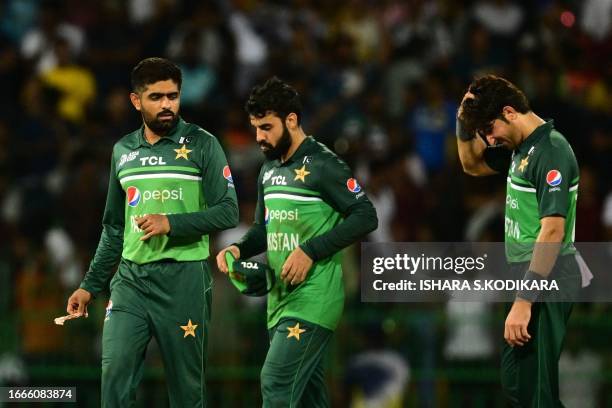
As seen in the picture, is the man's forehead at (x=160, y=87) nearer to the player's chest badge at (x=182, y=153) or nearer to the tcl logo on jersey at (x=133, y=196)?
the player's chest badge at (x=182, y=153)

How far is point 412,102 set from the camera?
14.2m

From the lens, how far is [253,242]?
8828mm

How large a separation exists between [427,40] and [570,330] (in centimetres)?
436

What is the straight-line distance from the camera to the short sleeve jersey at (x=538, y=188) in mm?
7844

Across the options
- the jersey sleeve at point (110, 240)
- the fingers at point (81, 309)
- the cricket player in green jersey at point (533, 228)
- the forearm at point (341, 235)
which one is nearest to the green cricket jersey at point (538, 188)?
the cricket player in green jersey at point (533, 228)

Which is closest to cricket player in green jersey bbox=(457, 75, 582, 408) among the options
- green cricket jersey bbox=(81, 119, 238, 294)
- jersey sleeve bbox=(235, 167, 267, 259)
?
jersey sleeve bbox=(235, 167, 267, 259)

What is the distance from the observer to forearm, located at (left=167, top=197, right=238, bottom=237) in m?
8.08

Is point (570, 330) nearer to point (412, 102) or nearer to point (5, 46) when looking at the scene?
point (412, 102)

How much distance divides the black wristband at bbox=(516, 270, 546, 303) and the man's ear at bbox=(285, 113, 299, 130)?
6.04 ft

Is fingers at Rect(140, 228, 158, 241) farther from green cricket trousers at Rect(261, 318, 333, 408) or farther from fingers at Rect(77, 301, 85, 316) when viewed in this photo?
green cricket trousers at Rect(261, 318, 333, 408)

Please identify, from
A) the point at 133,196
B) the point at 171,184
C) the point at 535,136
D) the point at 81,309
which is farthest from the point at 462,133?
the point at 81,309

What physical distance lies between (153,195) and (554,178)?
2.45 m

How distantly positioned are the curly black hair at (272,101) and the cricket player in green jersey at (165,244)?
35 cm

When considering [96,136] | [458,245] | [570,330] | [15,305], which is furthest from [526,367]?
[96,136]
